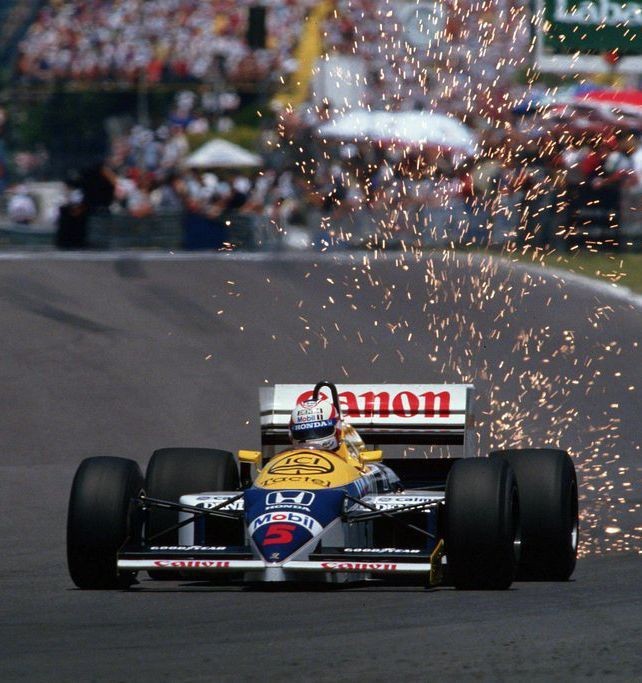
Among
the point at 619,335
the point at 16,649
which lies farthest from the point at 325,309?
the point at 16,649

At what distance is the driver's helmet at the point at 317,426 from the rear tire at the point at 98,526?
1.16 meters

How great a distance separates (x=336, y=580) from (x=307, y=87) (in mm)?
26826

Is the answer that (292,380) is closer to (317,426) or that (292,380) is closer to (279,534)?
(317,426)

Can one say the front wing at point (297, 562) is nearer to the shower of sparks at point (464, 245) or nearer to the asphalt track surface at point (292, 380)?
the asphalt track surface at point (292, 380)

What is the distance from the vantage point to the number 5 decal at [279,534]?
8.64 meters

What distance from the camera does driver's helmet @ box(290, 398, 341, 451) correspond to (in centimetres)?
977

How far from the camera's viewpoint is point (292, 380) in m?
18.4

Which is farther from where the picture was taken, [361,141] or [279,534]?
[361,141]

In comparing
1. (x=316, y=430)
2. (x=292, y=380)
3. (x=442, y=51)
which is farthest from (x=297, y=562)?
(x=442, y=51)

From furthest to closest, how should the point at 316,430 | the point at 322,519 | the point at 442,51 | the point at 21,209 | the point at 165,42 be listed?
the point at 165,42 → the point at 21,209 → the point at 442,51 → the point at 316,430 → the point at 322,519

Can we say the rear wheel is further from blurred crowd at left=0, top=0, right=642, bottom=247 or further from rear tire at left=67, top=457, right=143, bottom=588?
blurred crowd at left=0, top=0, right=642, bottom=247

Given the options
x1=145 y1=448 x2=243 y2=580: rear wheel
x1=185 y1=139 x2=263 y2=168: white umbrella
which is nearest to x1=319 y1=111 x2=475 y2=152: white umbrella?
x1=185 y1=139 x2=263 y2=168: white umbrella

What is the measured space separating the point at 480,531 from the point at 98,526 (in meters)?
1.98

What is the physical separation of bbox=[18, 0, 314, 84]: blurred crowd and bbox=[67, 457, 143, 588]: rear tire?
2884 cm
